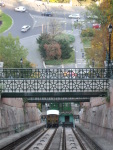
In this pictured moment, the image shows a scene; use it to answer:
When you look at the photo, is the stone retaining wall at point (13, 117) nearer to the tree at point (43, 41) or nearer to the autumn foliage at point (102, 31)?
the autumn foliage at point (102, 31)

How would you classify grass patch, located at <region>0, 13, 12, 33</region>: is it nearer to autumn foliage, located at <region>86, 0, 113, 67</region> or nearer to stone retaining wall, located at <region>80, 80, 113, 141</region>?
autumn foliage, located at <region>86, 0, 113, 67</region>

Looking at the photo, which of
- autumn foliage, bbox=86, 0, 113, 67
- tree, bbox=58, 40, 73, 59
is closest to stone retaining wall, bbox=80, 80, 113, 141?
autumn foliage, bbox=86, 0, 113, 67

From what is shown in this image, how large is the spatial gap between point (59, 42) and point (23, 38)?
7.21 meters

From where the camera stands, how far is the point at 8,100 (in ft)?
84.8

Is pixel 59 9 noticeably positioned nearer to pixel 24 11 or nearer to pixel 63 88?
pixel 24 11

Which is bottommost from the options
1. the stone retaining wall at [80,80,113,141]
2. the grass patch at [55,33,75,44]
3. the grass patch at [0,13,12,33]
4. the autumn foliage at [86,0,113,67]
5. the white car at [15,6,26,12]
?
the stone retaining wall at [80,80,113,141]

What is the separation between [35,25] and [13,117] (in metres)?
48.5

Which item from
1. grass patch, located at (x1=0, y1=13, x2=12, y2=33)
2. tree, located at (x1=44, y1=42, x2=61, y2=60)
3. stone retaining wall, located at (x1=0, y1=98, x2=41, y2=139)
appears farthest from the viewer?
grass patch, located at (x1=0, y1=13, x2=12, y2=33)

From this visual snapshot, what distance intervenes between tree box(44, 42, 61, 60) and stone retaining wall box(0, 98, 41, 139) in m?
25.4

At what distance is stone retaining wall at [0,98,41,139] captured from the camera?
23281 millimetres

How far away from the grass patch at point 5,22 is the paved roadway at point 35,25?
2.25 ft

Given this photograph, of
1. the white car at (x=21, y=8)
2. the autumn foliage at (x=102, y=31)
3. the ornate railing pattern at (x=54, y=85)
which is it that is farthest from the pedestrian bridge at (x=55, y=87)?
the white car at (x=21, y=8)

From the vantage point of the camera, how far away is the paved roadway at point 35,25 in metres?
62.9

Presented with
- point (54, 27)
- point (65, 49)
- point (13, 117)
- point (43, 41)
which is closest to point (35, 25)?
point (54, 27)
